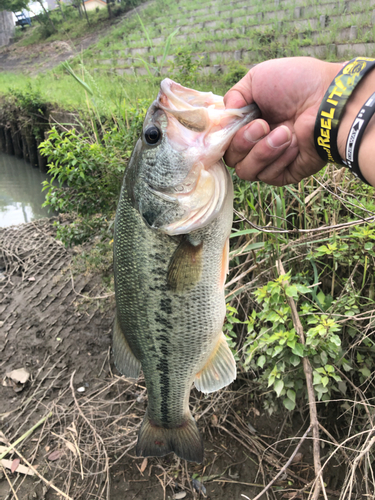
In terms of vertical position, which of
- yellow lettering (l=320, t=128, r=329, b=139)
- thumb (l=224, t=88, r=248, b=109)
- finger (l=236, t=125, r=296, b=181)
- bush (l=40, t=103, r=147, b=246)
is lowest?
bush (l=40, t=103, r=147, b=246)

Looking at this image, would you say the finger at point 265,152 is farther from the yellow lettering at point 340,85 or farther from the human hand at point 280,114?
the yellow lettering at point 340,85

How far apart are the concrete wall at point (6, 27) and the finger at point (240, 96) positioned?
117 ft

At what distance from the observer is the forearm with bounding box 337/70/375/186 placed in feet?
3.66

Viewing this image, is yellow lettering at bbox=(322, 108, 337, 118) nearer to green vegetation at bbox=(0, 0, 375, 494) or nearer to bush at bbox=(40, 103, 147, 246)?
green vegetation at bbox=(0, 0, 375, 494)

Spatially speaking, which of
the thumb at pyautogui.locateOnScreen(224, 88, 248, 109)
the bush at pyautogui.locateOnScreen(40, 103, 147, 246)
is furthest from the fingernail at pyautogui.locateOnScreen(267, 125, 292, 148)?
the bush at pyautogui.locateOnScreen(40, 103, 147, 246)

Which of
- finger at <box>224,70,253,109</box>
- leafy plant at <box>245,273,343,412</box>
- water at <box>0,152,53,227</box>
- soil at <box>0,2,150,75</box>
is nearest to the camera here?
finger at <box>224,70,253,109</box>

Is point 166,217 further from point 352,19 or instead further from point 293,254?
point 352,19

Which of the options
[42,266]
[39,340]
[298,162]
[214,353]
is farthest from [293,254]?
[42,266]

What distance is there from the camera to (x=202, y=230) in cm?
136

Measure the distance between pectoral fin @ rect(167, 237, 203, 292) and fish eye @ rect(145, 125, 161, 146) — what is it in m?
0.40

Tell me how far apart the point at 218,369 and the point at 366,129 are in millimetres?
1152

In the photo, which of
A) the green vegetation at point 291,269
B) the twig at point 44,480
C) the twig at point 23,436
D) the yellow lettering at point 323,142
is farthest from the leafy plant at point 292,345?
the twig at point 23,436

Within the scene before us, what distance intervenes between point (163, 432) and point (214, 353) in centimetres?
53

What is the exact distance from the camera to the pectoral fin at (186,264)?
4.46 feet
